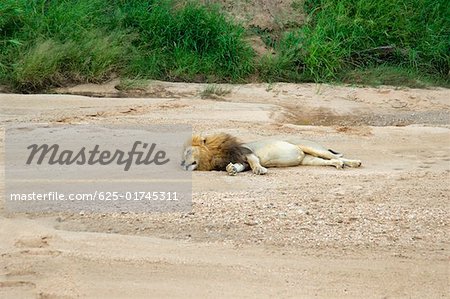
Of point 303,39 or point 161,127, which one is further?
point 303,39

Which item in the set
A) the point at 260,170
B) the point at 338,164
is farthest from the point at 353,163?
the point at 260,170

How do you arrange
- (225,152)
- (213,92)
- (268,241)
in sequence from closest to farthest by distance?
1. (268,241)
2. (225,152)
3. (213,92)

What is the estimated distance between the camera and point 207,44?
36.5 feet

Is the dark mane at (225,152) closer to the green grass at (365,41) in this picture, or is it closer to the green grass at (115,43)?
the green grass at (115,43)

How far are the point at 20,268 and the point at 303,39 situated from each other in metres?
7.26

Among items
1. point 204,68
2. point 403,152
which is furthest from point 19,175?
point 204,68

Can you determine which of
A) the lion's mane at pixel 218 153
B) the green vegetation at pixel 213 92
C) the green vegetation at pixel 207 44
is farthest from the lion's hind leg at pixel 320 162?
the green vegetation at pixel 207 44

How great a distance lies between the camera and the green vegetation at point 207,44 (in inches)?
404

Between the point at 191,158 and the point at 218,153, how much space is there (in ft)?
A: 0.80

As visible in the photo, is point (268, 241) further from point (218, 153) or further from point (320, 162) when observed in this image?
point (320, 162)

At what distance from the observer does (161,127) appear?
326 inches

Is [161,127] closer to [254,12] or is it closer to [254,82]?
[254,82]

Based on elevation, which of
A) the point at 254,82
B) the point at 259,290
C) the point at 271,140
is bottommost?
the point at 254,82

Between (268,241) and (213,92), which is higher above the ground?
(268,241)
